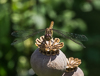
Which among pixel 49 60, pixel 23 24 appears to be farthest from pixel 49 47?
pixel 23 24

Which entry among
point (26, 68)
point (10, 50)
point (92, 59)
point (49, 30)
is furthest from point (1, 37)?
point (49, 30)

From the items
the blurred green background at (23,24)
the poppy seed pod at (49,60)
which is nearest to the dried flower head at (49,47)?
the poppy seed pod at (49,60)

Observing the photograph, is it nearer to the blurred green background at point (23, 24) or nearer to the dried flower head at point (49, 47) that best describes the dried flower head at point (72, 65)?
the dried flower head at point (49, 47)

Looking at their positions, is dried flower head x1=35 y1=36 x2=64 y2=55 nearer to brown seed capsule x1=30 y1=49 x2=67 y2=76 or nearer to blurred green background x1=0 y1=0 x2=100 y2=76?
brown seed capsule x1=30 y1=49 x2=67 y2=76

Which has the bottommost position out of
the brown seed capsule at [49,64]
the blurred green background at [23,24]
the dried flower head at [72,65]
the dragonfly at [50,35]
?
the blurred green background at [23,24]

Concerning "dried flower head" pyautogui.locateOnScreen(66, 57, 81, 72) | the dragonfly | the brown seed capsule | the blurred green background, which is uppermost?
the dragonfly

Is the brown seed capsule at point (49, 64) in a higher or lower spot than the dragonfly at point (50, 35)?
lower

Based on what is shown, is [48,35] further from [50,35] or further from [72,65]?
[72,65]

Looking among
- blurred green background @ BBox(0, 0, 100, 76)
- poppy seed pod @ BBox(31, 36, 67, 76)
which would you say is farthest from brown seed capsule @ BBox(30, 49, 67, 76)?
blurred green background @ BBox(0, 0, 100, 76)
